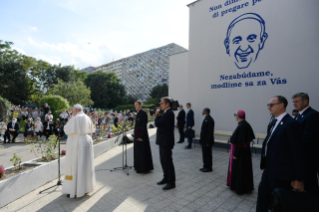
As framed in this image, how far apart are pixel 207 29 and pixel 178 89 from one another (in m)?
9.32

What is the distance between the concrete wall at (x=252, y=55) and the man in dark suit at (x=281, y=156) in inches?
217

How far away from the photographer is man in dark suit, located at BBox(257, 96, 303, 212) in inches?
98.0

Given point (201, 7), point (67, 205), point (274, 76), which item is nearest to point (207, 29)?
point (201, 7)

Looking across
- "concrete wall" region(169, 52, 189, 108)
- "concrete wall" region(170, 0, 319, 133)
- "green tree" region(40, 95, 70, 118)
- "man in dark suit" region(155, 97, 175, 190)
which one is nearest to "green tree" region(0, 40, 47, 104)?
"green tree" region(40, 95, 70, 118)

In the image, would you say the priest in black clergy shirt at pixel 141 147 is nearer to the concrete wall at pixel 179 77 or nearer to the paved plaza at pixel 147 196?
the paved plaza at pixel 147 196

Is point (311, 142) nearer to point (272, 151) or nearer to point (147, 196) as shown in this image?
point (272, 151)

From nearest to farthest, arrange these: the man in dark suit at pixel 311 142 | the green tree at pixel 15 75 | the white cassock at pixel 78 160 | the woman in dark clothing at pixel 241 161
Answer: the man in dark suit at pixel 311 142 → the white cassock at pixel 78 160 → the woman in dark clothing at pixel 241 161 → the green tree at pixel 15 75

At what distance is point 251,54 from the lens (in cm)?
827

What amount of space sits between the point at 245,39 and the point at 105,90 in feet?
171

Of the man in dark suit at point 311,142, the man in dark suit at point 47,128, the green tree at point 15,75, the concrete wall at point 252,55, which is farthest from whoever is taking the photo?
the green tree at point 15,75

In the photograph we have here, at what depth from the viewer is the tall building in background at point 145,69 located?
8181 centimetres

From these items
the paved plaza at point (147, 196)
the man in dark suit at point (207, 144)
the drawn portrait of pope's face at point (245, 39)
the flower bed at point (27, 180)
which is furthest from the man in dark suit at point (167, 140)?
the drawn portrait of pope's face at point (245, 39)

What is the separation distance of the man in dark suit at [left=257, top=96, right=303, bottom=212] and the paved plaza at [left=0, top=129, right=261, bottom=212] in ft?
3.31

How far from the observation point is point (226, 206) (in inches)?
147
